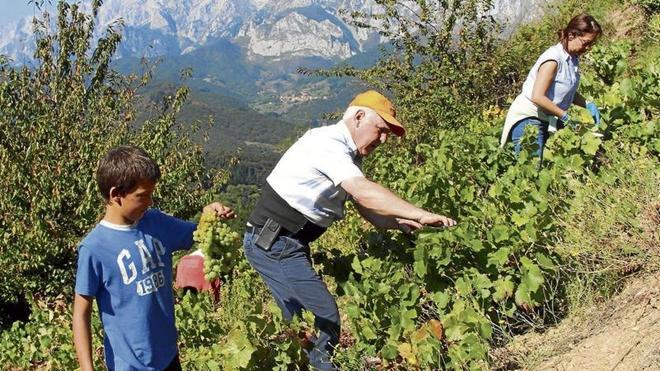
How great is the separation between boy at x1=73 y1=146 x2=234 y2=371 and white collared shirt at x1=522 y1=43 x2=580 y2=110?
322cm

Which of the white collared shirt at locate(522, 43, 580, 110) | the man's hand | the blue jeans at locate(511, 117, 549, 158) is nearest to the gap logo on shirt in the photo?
the man's hand

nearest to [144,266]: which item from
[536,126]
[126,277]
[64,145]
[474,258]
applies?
[126,277]

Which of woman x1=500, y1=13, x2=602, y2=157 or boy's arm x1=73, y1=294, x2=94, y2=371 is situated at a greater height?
woman x1=500, y1=13, x2=602, y2=157

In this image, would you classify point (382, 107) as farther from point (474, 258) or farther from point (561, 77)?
point (561, 77)

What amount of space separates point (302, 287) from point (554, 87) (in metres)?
2.75

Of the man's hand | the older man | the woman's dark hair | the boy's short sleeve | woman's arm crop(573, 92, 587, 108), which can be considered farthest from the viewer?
woman's arm crop(573, 92, 587, 108)

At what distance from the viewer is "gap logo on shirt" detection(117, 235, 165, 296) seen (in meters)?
2.83

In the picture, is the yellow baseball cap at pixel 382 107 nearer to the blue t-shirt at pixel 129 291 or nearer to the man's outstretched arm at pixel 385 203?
the man's outstretched arm at pixel 385 203

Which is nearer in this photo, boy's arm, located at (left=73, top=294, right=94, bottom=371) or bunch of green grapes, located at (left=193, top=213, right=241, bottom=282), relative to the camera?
boy's arm, located at (left=73, top=294, right=94, bottom=371)

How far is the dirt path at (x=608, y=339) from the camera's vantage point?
2.60 metres

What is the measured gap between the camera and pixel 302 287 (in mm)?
3309

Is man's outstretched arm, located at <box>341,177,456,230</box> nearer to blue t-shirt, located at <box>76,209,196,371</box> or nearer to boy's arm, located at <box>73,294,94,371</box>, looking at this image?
blue t-shirt, located at <box>76,209,196,371</box>

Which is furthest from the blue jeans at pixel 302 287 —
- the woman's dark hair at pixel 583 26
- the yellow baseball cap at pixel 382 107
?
the woman's dark hair at pixel 583 26

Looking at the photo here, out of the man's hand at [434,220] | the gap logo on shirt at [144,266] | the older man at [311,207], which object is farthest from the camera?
the older man at [311,207]
